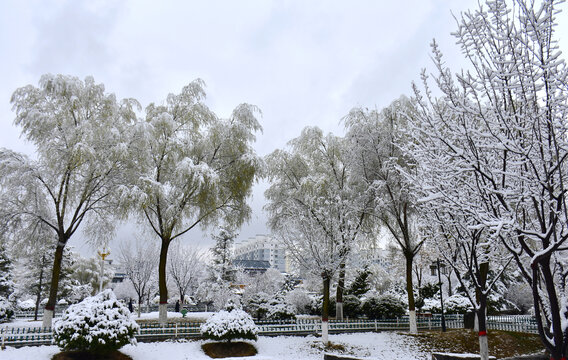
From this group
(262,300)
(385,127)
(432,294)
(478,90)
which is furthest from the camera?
(432,294)

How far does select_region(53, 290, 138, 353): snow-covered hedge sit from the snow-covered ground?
4.39 ft

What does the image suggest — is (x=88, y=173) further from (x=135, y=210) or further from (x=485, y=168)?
(x=485, y=168)

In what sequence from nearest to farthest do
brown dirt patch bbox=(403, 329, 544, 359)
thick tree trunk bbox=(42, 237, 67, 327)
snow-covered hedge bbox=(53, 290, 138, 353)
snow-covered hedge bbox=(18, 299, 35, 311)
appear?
snow-covered hedge bbox=(53, 290, 138, 353) → thick tree trunk bbox=(42, 237, 67, 327) → brown dirt patch bbox=(403, 329, 544, 359) → snow-covered hedge bbox=(18, 299, 35, 311)

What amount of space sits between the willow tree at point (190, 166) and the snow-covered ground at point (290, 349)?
3.58 m

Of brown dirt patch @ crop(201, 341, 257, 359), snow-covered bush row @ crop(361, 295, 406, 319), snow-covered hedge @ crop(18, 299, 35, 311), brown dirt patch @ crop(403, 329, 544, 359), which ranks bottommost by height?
snow-covered hedge @ crop(18, 299, 35, 311)

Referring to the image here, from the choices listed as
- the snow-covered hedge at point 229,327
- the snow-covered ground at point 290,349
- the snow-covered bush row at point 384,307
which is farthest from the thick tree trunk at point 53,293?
the snow-covered bush row at point 384,307

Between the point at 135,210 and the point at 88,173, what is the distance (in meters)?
2.63

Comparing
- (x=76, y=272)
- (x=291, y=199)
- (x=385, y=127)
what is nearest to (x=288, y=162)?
(x=291, y=199)

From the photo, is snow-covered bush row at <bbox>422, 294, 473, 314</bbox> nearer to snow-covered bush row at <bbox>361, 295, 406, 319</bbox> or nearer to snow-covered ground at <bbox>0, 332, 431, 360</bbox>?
snow-covered bush row at <bbox>361, 295, 406, 319</bbox>

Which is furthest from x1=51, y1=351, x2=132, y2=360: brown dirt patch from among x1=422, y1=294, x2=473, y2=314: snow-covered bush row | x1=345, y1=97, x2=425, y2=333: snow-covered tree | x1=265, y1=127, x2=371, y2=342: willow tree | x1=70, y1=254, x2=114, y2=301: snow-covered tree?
x1=70, y1=254, x2=114, y2=301: snow-covered tree

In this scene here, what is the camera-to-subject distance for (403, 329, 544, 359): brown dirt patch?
16.0 metres

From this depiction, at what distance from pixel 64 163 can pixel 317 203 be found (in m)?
12.3

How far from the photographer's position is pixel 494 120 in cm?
498

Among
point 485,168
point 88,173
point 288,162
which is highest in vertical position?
point 288,162
